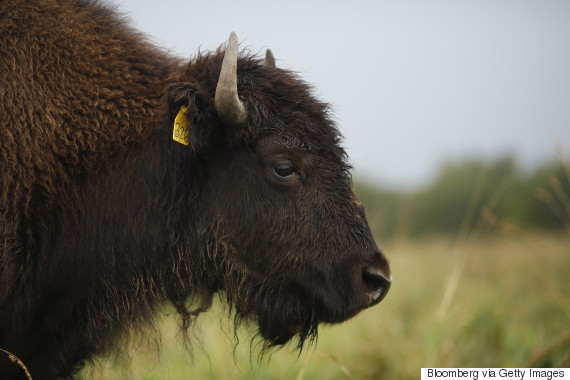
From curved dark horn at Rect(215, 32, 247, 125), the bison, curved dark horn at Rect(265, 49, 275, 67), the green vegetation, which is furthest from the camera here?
the green vegetation

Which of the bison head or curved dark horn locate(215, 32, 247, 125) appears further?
the bison head

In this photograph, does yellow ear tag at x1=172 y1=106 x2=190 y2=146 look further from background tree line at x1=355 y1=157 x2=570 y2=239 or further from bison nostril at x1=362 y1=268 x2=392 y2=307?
background tree line at x1=355 y1=157 x2=570 y2=239

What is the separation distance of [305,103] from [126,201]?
4.76 feet

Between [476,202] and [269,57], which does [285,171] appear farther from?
[476,202]

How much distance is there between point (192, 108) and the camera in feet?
11.7

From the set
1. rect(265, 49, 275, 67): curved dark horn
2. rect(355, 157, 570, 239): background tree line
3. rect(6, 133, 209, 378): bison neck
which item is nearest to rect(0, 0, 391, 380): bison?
rect(6, 133, 209, 378): bison neck

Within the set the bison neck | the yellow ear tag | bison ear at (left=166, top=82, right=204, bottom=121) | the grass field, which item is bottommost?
the grass field

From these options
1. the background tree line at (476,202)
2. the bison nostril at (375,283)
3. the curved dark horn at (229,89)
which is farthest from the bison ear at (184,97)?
the background tree line at (476,202)

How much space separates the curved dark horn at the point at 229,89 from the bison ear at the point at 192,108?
134mm

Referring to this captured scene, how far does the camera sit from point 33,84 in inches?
141

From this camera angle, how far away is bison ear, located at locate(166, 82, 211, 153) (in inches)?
140

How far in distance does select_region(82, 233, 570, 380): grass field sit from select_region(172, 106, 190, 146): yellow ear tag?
145 cm

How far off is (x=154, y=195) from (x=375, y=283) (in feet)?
5.42

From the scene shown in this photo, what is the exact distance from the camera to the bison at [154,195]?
3551 millimetres
